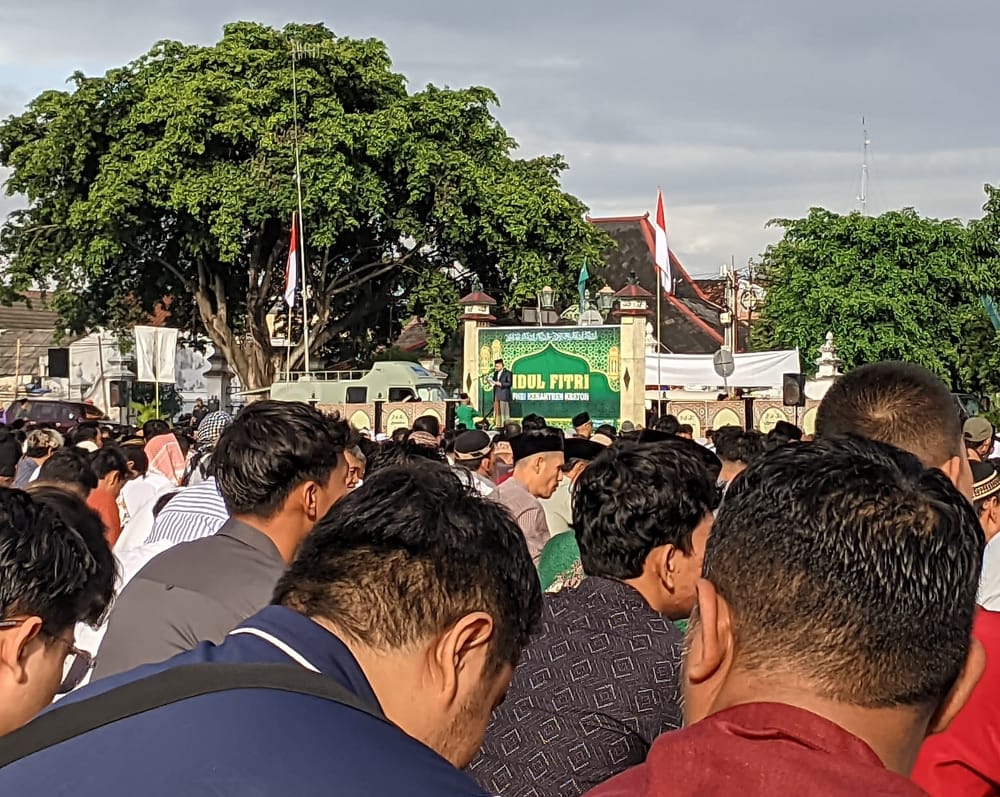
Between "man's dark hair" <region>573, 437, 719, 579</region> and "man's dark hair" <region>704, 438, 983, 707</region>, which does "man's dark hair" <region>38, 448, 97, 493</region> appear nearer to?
"man's dark hair" <region>573, 437, 719, 579</region>

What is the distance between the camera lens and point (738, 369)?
85.8 ft

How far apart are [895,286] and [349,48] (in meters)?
16.4

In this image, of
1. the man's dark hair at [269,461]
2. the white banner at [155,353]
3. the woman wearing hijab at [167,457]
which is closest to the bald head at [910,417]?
the man's dark hair at [269,461]

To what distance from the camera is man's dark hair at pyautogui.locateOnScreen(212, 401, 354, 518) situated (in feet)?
12.2

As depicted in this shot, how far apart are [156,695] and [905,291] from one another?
38839 mm

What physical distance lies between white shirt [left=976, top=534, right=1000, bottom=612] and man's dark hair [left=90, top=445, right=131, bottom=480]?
427 centimetres

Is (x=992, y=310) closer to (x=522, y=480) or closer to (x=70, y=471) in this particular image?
(x=522, y=480)

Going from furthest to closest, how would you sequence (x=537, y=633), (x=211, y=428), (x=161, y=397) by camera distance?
(x=161, y=397)
(x=211, y=428)
(x=537, y=633)

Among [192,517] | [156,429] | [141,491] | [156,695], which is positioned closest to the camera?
[156,695]

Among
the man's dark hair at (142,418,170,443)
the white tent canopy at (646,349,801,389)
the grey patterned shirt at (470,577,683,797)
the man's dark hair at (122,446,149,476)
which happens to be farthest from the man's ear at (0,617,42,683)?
the white tent canopy at (646,349,801,389)

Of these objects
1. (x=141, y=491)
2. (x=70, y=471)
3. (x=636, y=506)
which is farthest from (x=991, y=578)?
(x=141, y=491)

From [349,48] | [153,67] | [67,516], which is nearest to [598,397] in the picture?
[349,48]

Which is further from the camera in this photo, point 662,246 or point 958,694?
point 662,246

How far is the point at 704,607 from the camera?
1707mm
